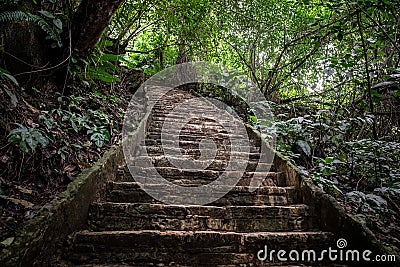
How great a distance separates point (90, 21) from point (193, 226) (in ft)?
8.18

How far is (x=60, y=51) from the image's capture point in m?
3.40

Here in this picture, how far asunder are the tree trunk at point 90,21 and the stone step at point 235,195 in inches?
69.7

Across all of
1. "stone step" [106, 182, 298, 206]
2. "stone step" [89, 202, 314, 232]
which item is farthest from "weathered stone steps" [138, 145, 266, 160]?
"stone step" [89, 202, 314, 232]

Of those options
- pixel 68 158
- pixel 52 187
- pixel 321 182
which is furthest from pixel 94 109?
pixel 321 182

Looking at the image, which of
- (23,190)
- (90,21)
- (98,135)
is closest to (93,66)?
(90,21)

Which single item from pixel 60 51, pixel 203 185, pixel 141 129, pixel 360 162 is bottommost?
pixel 203 185

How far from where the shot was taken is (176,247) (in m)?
2.04

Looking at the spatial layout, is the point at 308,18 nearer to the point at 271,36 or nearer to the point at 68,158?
the point at 271,36

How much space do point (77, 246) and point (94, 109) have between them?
2.46 meters

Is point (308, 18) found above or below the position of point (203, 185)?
above

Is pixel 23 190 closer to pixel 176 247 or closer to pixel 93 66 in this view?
pixel 176 247

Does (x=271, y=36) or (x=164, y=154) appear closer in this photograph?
(x=164, y=154)

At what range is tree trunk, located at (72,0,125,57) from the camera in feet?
10.1

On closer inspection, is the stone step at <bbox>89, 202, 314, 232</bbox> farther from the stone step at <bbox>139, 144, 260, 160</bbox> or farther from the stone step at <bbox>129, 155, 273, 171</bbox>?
the stone step at <bbox>139, 144, 260, 160</bbox>
